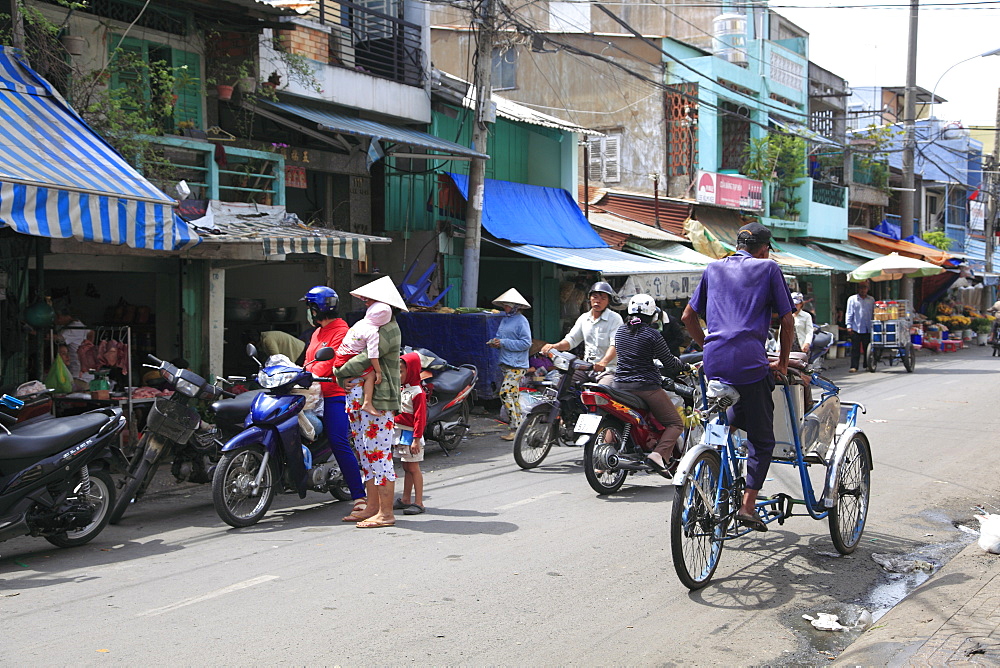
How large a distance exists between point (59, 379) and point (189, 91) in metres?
4.58

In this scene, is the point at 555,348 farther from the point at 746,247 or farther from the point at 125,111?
the point at 125,111

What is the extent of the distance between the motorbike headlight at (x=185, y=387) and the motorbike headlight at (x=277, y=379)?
0.56 meters

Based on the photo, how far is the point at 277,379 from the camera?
738 cm

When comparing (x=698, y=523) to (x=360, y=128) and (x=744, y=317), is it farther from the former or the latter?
(x=360, y=128)

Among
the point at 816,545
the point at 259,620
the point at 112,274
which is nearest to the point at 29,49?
the point at 112,274

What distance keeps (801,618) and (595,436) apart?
3151mm

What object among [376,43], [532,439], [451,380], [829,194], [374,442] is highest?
[376,43]

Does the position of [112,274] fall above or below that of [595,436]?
above

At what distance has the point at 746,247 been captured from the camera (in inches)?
223

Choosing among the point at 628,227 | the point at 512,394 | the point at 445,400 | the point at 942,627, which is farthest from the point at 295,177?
the point at 942,627

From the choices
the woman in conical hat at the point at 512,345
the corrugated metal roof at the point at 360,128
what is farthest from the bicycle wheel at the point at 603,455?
the corrugated metal roof at the point at 360,128

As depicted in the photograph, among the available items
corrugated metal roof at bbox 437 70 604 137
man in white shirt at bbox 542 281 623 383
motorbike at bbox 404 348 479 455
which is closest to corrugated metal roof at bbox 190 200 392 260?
motorbike at bbox 404 348 479 455

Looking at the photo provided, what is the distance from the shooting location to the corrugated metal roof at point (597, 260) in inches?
626

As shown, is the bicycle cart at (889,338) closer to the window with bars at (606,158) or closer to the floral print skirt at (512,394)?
the window with bars at (606,158)
